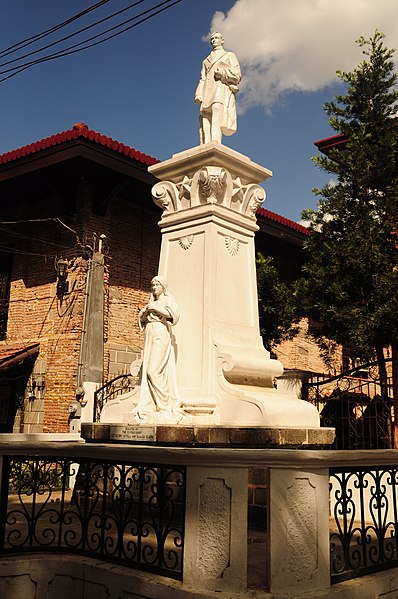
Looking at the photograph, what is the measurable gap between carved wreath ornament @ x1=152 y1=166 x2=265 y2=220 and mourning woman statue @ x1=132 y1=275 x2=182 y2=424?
1.49 meters

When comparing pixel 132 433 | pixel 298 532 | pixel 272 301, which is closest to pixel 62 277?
pixel 272 301

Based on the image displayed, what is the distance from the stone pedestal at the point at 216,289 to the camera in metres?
6.67

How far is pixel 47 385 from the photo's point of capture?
42.9ft

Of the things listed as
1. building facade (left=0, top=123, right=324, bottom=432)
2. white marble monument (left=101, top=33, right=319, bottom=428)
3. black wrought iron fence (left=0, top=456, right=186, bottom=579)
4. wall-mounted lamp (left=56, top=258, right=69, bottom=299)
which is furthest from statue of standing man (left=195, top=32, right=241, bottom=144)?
wall-mounted lamp (left=56, top=258, right=69, bottom=299)

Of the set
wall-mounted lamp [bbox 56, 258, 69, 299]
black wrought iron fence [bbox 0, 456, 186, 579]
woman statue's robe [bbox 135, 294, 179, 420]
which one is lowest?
black wrought iron fence [bbox 0, 456, 186, 579]

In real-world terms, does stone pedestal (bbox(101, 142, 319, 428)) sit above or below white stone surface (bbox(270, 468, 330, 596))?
above

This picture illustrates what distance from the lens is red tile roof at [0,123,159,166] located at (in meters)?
12.2

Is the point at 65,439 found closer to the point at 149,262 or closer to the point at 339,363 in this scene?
the point at 149,262

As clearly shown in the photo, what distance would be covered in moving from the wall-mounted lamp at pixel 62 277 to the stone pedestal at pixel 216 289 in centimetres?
594

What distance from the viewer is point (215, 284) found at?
23.7 ft

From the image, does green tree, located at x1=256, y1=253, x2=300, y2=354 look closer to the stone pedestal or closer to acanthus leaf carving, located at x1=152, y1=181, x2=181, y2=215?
the stone pedestal

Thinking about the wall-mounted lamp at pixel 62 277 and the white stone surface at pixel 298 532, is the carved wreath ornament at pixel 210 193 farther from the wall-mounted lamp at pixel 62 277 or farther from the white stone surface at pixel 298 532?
the wall-mounted lamp at pixel 62 277

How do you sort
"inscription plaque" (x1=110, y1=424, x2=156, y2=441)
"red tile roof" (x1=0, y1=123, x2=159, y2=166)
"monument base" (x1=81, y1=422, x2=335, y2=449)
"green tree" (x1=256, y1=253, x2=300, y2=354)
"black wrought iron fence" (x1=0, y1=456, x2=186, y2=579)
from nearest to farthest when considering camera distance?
"black wrought iron fence" (x1=0, y1=456, x2=186, y2=579) → "monument base" (x1=81, y1=422, x2=335, y2=449) → "inscription plaque" (x1=110, y1=424, x2=156, y2=441) → "red tile roof" (x1=0, y1=123, x2=159, y2=166) → "green tree" (x1=256, y1=253, x2=300, y2=354)

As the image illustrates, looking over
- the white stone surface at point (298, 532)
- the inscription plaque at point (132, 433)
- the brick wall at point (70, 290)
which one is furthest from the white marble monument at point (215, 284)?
the brick wall at point (70, 290)
